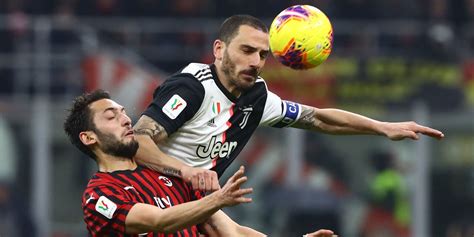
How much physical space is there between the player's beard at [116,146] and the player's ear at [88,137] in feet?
0.16

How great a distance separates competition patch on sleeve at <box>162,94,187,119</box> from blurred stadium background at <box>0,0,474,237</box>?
8.54m

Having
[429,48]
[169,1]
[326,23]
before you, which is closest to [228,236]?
[326,23]

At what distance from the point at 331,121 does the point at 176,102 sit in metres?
1.47

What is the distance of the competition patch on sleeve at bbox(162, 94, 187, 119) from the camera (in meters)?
9.27

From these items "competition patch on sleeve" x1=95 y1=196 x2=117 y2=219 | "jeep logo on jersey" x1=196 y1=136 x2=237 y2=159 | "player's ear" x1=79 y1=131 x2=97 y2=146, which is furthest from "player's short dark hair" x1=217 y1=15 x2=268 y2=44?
"competition patch on sleeve" x1=95 y1=196 x2=117 y2=219

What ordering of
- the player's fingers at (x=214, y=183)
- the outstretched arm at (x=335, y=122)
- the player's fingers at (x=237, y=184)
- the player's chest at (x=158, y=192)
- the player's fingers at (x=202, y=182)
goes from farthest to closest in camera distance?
the outstretched arm at (x=335, y=122)
the player's chest at (x=158, y=192)
the player's fingers at (x=202, y=182)
the player's fingers at (x=214, y=183)
the player's fingers at (x=237, y=184)

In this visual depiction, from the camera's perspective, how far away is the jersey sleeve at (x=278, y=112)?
998 cm

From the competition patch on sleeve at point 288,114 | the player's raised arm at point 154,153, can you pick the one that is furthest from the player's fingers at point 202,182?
the competition patch on sleeve at point 288,114

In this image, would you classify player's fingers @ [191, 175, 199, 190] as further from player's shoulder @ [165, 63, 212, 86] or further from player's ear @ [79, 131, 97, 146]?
player's shoulder @ [165, 63, 212, 86]

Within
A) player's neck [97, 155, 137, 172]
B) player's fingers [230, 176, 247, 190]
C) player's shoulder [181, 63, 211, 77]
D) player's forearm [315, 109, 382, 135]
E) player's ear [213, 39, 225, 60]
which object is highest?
player's ear [213, 39, 225, 60]

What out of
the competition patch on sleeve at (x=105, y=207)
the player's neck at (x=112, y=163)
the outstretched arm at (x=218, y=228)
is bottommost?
the outstretched arm at (x=218, y=228)

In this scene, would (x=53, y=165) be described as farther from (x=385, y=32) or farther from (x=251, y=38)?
(x=251, y=38)

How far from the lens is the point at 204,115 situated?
31.1 ft

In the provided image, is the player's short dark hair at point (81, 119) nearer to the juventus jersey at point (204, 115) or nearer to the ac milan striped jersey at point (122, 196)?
the ac milan striped jersey at point (122, 196)
